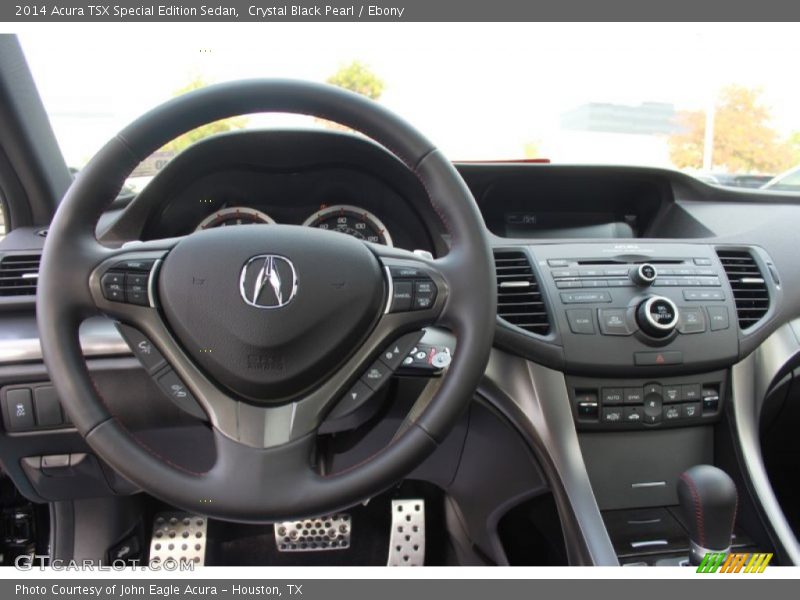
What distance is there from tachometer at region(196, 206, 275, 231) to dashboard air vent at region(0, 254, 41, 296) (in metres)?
0.39

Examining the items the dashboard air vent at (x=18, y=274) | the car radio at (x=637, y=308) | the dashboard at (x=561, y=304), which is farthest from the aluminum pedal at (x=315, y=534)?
the dashboard air vent at (x=18, y=274)

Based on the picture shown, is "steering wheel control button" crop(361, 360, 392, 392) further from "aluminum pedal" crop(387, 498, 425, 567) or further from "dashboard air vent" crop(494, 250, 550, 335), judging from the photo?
"aluminum pedal" crop(387, 498, 425, 567)

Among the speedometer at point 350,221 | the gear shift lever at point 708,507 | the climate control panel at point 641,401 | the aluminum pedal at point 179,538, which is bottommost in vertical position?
the aluminum pedal at point 179,538

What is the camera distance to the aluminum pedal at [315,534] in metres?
1.87

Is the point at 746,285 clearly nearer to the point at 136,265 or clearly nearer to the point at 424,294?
the point at 424,294

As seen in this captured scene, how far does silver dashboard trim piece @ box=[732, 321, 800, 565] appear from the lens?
1.55 meters

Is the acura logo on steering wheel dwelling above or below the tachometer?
below

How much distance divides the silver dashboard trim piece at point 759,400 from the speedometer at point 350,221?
99cm

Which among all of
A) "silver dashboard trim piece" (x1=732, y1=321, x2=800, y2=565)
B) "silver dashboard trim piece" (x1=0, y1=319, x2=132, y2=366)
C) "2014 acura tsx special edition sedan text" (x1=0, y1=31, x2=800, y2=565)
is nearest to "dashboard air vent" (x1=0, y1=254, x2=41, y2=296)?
"2014 acura tsx special edition sedan text" (x1=0, y1=31, x2=800, y2=565)

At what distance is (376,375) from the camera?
108 cm

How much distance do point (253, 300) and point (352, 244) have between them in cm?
20

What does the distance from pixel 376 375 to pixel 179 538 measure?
1205 mm

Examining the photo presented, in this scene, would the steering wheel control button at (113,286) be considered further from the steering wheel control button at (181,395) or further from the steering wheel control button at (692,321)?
the steering wheel control button at (692,321)

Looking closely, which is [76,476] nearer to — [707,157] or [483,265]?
[483,265]
